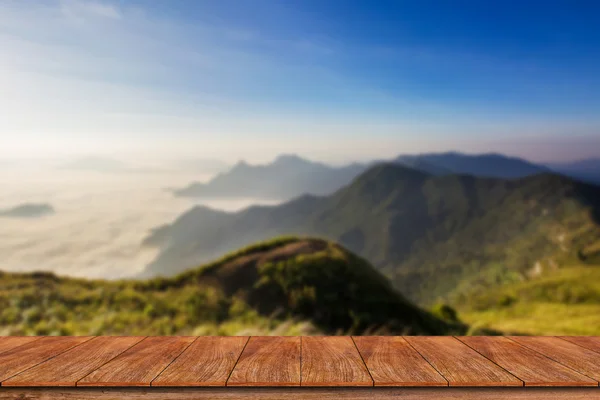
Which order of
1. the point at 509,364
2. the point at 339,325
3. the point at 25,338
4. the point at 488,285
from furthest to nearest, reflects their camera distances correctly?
the point at 488,285, the point at 339,325, the point at 25,338, the point at 509,364

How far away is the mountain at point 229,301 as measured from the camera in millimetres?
13328

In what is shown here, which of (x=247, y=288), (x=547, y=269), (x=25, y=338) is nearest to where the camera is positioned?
(x=25, y=338)

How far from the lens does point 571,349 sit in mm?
3078

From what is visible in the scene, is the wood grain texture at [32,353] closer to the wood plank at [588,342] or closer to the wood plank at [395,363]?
the wood plank at [395,363]

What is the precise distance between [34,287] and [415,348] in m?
19.9

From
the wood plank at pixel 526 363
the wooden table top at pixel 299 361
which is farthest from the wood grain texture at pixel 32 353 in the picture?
the wood plank at pixel 526 363

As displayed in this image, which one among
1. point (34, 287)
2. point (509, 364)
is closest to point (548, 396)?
point (509, 364)

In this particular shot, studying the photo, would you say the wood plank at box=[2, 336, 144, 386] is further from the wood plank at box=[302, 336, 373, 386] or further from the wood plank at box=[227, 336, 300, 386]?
the wood plank at box=[302, 336, 373, 386]

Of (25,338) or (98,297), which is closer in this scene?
(25,338)

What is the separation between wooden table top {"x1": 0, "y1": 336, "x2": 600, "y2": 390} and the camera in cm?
241

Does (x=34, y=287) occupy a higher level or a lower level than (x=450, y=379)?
lower

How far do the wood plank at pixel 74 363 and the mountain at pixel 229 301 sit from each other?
8.17 metres

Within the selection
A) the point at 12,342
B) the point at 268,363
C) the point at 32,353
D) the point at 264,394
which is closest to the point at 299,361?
the point at 268,363

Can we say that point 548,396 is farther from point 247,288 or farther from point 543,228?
point 543,228
